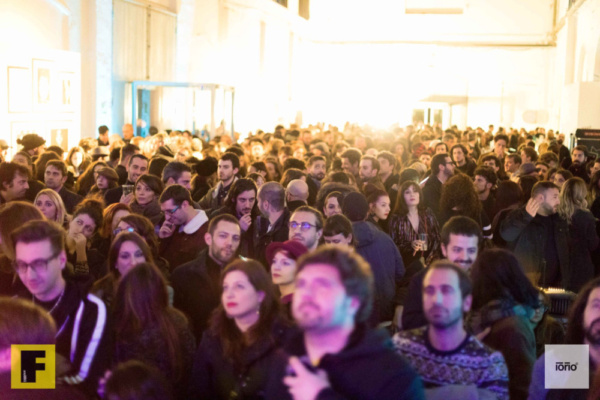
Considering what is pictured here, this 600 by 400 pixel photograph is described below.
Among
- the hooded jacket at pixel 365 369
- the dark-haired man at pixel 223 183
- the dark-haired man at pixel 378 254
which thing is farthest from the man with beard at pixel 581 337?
the dark-haired man at pixel 223 183

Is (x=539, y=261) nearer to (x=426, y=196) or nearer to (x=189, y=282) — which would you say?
(x=426, y=196)

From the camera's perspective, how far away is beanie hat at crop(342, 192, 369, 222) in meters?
5.75

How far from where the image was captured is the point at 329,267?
7.64ft

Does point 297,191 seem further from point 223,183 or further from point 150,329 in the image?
point 150,329

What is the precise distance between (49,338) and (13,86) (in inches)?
420

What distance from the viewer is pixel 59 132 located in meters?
14.0

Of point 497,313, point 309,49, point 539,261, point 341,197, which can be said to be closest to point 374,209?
point 341,197

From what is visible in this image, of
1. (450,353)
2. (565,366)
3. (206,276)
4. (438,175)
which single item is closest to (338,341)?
(450,353)

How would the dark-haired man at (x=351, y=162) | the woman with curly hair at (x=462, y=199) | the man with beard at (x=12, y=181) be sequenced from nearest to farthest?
the man with beard at (x=12, y=181) → the woman with curly hair at (x=462, y=199) → the dark-haired man at (x=351, y=162)

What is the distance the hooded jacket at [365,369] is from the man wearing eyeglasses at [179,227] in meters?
3.39

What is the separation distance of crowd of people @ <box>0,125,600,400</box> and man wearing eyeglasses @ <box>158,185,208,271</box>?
0.04 ft

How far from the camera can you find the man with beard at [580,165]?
10.8 metres

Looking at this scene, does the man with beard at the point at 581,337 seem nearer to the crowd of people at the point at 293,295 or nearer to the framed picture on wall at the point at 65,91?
the crowd of people at the point at 293,295

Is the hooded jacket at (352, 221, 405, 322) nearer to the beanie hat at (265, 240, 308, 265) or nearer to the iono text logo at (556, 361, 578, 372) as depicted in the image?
the beanie hat at (265, 240, 308, 265)
